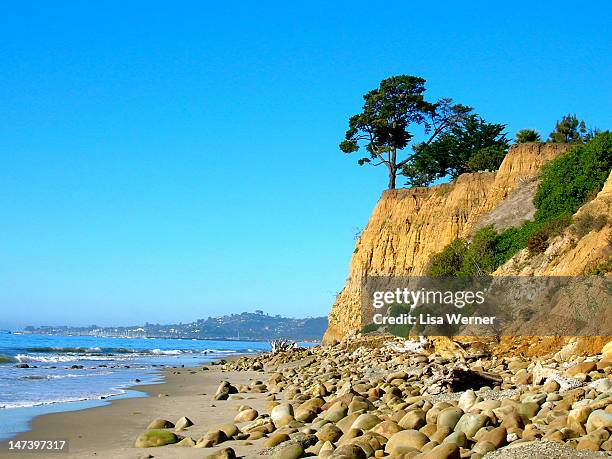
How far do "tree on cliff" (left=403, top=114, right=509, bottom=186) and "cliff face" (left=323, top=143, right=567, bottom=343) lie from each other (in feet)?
29.3

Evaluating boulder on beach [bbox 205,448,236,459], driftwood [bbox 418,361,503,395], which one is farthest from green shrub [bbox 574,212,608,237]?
boulder on beach [bbox 205,448,236,459]

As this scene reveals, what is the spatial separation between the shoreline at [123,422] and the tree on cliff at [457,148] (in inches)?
1367

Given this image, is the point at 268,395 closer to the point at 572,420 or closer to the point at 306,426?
the point at 306,426

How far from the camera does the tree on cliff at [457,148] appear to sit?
2074 inches

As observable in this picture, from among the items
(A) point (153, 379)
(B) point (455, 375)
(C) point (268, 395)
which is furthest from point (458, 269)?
(B) point (455, 375)

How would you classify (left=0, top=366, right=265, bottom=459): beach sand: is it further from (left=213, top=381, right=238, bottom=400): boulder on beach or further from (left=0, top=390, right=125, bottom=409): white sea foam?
(left=0, top=390, right=125, bottom=409): white sea foam

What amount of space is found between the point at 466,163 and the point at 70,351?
38.8 metres

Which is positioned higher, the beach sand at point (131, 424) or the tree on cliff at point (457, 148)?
the tree on cliff at point (457, 148)

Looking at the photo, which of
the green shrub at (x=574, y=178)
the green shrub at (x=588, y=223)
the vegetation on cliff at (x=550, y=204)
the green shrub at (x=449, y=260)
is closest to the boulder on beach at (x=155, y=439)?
the green shrub at (x=588, y=223)

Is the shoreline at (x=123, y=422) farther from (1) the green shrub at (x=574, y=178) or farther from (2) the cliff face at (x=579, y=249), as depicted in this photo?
(1) the green shrub at (x=574, y=178)

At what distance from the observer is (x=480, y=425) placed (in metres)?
8.67

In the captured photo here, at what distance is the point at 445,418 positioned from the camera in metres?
9.30

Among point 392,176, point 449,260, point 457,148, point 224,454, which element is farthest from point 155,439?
point 457,148

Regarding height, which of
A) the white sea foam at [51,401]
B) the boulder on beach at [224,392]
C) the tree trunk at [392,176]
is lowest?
the white sea foam at [51,401]
